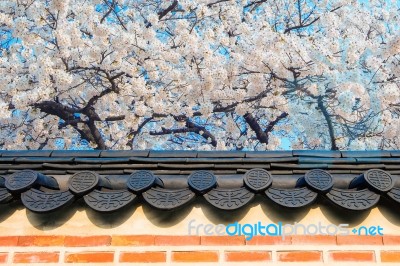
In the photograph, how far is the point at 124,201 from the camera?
2783 millimetres

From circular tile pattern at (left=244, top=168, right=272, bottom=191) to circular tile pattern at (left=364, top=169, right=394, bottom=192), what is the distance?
44 cm

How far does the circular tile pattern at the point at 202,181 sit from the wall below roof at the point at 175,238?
0.12m

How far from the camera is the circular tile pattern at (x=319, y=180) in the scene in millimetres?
2740

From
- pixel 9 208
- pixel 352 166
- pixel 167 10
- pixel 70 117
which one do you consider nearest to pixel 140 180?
pixel 9 208

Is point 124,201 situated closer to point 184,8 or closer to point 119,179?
point 119,179

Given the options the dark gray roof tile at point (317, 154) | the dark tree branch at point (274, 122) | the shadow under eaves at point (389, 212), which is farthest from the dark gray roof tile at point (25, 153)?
the dark tree branch at point (274, 122)

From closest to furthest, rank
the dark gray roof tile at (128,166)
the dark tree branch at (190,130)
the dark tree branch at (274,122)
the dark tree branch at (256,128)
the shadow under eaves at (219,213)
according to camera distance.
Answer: the shadow under eaves at (219,213), the dark gray roof tile at (128,166), the dark tree branch at (256,128), the dark tree branch at (274,122), the dark tree branch at (190,130)

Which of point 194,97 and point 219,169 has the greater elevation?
point 194,97

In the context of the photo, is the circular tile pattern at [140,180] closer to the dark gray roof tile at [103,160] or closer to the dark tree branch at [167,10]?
the dark gray roof tile at [103,160]

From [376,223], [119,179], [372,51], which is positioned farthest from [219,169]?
[372,51]

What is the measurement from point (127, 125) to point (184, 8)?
213 cm

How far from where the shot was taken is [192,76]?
8578 mm

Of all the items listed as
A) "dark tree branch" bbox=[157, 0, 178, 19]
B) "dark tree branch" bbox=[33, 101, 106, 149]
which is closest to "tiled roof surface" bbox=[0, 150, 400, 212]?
"dark tree branch" bbox=[33, 101, 106, 149]

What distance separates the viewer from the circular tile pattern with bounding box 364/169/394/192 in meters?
2.73
